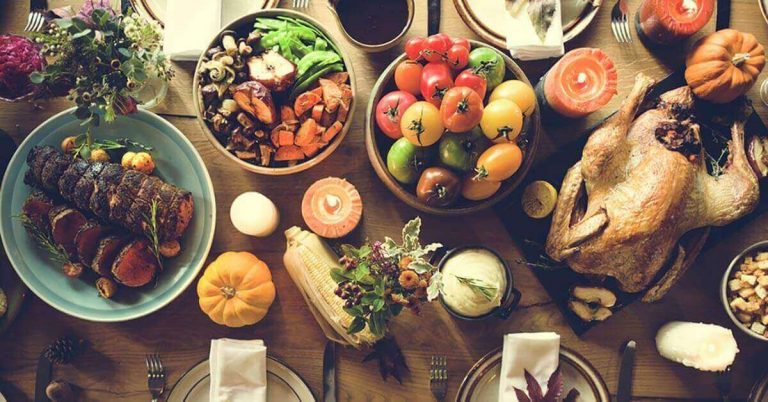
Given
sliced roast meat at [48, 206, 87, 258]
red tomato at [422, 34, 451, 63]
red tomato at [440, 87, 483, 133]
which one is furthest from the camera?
sliced roast meat at [48, 206, 87, 258]

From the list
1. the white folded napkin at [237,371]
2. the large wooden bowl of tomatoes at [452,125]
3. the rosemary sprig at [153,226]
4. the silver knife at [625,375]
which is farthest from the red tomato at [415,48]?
the silver knife at [625,375]

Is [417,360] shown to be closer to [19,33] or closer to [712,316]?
[712,316]

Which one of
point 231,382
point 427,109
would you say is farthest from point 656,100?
point 231,382

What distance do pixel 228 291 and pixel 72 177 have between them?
0.43 m

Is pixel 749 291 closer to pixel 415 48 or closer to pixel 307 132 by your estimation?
pixel 415 48

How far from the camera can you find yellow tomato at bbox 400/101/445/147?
48.8 inches

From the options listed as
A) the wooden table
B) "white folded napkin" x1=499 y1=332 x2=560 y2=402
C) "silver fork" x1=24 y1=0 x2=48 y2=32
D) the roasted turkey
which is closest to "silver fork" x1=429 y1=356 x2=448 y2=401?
the wooden table

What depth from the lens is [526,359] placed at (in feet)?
4.79

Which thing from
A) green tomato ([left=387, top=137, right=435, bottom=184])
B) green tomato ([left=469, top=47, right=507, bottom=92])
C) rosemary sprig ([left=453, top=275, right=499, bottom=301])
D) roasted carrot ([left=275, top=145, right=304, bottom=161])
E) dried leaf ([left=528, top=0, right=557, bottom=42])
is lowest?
rosemary sprig ([left=453, top=275, right=499, bottom=301])

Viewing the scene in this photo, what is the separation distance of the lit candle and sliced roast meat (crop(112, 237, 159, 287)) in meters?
0.37

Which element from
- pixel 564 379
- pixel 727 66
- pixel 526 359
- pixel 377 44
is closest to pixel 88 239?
pixel 377 44

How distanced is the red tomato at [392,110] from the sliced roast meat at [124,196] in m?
0.56

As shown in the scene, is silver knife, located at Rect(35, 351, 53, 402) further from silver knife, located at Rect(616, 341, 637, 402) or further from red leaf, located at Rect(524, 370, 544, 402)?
silver knife, located at Rect(616, 341, 637, 402)

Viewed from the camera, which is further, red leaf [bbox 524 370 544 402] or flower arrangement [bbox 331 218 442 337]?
red leaf [bbox 524 370 544 402]
